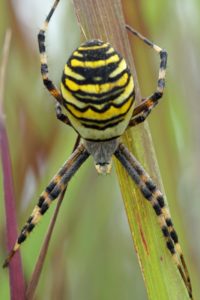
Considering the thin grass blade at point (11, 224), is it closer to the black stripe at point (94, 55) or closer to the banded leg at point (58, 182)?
the black stripe at point (94, 55)

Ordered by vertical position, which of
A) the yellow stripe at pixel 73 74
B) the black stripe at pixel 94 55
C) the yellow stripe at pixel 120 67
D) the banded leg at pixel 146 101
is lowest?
the banded leg at pixel 146 101

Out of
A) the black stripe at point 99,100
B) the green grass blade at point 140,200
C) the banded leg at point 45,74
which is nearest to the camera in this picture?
the green grass blade at point 140,200

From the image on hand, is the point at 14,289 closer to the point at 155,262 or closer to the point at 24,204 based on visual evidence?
the point at 155,262

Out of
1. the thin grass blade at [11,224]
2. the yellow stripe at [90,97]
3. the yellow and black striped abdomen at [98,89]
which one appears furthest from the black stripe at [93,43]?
the thin grass blade at [11,224]

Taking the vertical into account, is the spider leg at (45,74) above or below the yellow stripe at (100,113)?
above

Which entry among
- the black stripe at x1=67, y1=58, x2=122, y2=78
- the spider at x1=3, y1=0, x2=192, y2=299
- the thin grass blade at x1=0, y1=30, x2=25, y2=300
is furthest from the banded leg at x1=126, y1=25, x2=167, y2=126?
the thin grass blade at x1=0, y1=30, x2=25, y2=300

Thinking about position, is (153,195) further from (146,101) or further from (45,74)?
(45,74)

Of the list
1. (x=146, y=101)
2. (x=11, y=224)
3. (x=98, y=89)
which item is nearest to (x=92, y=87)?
(x=98, y=89)
